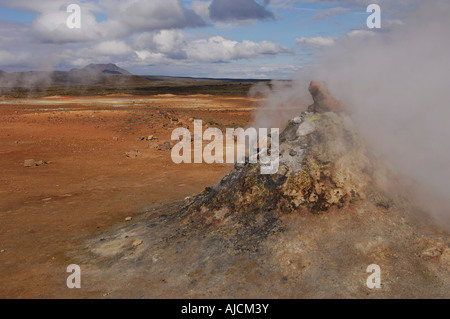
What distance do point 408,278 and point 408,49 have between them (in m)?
3.58

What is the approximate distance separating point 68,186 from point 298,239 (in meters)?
8.06

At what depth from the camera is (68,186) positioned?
1052 cm

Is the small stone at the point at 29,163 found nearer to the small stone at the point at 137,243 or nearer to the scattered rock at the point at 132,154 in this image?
the scattered rock at the point at 132,154

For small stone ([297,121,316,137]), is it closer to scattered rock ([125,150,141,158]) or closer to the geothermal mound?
the geothermal mound

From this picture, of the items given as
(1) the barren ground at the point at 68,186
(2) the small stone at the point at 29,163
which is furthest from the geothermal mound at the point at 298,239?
(2) the small stone at the point at 29,163

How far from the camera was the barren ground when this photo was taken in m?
5.49

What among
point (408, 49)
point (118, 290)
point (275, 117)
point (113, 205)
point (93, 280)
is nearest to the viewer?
point (118, 290)

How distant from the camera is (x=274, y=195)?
5219mm

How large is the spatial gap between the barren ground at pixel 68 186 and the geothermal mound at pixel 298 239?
2.51ft

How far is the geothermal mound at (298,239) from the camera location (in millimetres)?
4195

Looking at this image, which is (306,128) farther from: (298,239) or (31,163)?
(31,163)

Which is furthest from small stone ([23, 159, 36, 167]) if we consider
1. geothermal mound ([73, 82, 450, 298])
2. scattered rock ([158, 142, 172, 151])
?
geothermal mound ([73, 82, 450, 298])

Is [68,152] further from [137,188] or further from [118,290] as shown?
[118,290]
